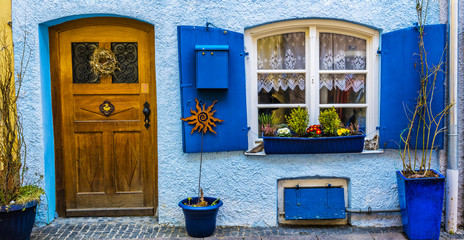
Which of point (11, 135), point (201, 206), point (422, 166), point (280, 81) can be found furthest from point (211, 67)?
point (422, 166)

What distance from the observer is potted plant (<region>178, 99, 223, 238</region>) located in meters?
3.92

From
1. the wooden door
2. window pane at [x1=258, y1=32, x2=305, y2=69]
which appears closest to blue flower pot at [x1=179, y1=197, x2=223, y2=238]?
the wooden door

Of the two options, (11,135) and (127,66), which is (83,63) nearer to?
(127,66)

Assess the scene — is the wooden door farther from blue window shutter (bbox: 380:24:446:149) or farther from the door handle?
blue window shutter (bbox: 380:24:446:149)

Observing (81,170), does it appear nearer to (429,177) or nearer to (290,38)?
(290,38)

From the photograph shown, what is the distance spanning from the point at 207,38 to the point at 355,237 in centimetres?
269

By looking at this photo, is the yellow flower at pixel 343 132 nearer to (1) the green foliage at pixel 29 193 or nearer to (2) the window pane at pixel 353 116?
(2) the window pane at pixel 353 116

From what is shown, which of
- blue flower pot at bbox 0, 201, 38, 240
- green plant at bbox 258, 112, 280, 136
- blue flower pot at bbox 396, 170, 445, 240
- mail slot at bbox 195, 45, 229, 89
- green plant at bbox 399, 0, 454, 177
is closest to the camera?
blue flower pot at bbox 0, 201, 38, 240

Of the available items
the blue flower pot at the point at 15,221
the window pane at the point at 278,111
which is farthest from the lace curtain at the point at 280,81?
the blue flower pot at the point at 15,221

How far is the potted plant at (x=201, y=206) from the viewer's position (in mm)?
3916

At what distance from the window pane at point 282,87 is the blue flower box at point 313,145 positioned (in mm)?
560

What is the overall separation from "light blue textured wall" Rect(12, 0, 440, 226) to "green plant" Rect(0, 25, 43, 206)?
4.0 inches

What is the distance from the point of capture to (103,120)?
14.8 feet

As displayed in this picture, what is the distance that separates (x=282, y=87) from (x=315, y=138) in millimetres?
751
